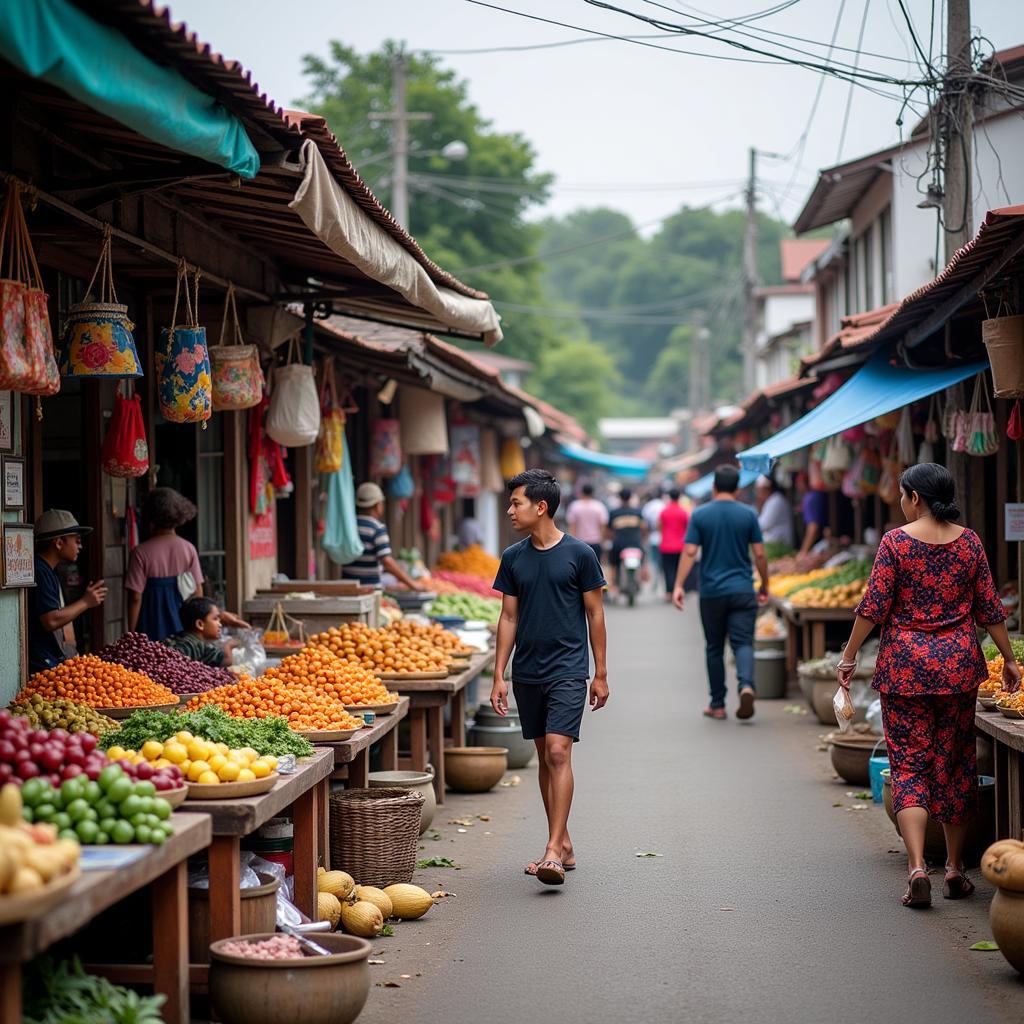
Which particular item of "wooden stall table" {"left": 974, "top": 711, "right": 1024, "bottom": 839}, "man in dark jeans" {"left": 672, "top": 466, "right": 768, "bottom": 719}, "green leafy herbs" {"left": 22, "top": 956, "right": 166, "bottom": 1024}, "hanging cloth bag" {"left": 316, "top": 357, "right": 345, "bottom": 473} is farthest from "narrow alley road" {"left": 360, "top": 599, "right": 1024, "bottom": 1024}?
"hanging cloth bag" {"left": 316, "top": 357, "right": 345, "bottom": 473}

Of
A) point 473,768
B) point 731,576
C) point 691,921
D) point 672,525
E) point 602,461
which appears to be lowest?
point 691,921

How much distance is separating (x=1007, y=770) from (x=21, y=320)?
17.5 ft

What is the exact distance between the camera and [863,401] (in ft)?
41.0

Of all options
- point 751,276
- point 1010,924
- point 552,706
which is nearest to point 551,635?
point 552,706

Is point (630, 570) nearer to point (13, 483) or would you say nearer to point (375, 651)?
point (375, 651)

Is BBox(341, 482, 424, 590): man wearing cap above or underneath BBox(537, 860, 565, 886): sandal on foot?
above

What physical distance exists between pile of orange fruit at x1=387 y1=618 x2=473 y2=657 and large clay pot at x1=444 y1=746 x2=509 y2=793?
88 cm

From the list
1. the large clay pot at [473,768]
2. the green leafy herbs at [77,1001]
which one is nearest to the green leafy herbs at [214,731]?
the green leafy herbs at [77,1001]

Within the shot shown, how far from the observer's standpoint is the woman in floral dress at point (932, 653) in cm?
723

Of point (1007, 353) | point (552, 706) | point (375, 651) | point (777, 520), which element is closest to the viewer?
point (552, 706)

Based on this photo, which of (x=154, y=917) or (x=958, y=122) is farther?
(x=958, y=122)

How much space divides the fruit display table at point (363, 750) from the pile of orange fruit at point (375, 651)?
46 centimetres

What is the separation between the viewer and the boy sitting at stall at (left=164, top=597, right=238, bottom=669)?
9156 mm

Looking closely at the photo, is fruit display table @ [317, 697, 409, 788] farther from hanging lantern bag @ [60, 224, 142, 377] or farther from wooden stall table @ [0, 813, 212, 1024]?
hanging lantern bag @ [60, 224, 142, 377]
